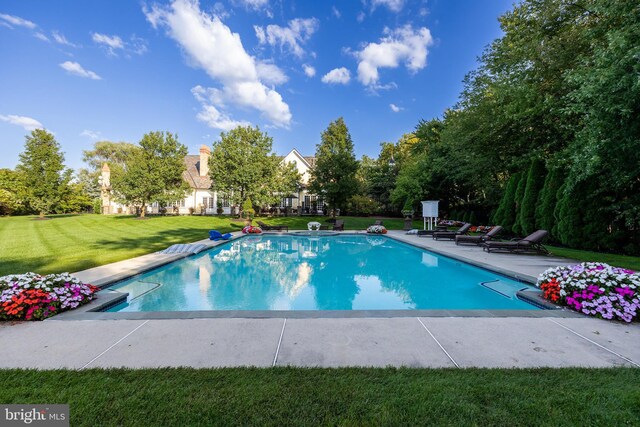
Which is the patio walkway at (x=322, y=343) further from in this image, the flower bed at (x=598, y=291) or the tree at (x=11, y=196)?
the tree at (x=11, y=196)

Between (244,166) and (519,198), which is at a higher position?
(244,166)

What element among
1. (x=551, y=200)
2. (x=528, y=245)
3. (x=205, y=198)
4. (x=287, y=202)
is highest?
(x=205, y=198)

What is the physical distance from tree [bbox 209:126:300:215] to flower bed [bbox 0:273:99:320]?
908 inches

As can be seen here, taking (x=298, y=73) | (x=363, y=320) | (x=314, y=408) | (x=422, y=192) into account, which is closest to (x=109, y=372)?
(x=314, y=408)

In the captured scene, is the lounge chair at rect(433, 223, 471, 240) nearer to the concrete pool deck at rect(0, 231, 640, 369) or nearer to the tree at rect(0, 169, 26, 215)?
the concrete pool deck at rect(0, 231, 640, 369)

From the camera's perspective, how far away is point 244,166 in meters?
27.3

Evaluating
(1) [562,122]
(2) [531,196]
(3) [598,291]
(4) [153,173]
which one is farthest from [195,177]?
(3) [598,291]

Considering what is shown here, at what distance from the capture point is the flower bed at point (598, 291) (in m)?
3.98

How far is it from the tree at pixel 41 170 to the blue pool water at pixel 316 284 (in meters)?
24.7

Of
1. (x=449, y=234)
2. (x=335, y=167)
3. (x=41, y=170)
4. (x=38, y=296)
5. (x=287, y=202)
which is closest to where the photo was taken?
(x=38, y=296)

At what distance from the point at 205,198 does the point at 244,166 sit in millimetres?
11630

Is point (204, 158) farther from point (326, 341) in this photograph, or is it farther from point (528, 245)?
point (326, 341)

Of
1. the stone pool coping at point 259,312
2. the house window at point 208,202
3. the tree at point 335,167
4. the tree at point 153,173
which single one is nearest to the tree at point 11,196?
the tree at point 153,173

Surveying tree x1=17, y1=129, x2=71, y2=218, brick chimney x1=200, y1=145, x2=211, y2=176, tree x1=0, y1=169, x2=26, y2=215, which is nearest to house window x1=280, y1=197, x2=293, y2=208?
brick chimney x1=200, y1=145, x2=211, y2=176
